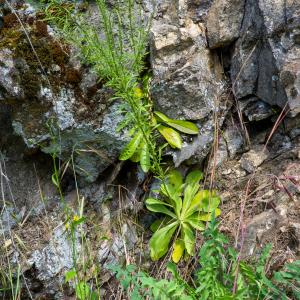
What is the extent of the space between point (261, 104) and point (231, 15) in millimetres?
642

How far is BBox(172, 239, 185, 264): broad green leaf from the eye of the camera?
2.77m

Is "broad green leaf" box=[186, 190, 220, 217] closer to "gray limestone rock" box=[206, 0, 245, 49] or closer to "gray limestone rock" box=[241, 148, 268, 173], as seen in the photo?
"gray limestone rock" box=[241, 148, 268, 173]

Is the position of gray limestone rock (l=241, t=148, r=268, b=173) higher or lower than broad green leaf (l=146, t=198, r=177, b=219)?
higher

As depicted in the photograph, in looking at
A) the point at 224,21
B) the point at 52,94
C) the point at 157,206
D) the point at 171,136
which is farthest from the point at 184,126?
the point at 52,94

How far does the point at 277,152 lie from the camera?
2900 millimetres

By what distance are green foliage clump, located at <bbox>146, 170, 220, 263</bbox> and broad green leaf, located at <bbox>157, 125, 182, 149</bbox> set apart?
0.21 m

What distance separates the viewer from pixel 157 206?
293 centimetres

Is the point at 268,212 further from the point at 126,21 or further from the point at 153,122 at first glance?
the point at 126,21

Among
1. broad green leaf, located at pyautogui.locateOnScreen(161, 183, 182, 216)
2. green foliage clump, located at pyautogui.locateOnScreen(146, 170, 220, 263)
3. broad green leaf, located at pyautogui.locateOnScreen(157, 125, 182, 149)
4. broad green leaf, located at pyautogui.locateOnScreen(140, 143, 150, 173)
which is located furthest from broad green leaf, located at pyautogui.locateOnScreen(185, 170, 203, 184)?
broad green leaf, located at pyautogui.locateOnScreen(140, 143, 150, 173)

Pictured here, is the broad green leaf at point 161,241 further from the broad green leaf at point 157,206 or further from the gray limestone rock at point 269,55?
the gray limestone rock at point 269,55

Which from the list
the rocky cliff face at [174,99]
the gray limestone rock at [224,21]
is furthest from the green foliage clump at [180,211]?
the gray limestone rock at [224,21]

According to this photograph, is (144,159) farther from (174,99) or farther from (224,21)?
(224,21)

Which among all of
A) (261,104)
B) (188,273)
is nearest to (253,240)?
(188,273)

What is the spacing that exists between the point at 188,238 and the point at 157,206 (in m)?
0.31
